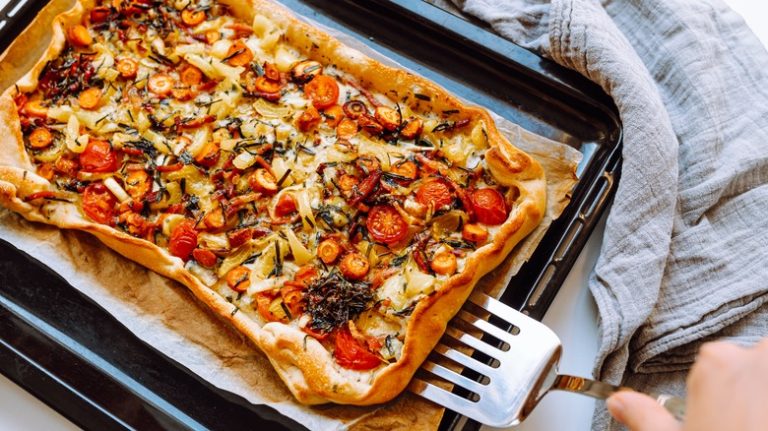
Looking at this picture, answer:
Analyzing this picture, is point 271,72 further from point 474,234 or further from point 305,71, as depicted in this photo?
point 474,234

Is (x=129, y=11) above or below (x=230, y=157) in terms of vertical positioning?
above

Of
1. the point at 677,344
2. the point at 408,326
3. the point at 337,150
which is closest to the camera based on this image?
the point at 408,326

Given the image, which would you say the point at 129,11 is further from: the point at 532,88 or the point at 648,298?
the point at 648,298

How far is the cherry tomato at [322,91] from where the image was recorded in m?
4.33

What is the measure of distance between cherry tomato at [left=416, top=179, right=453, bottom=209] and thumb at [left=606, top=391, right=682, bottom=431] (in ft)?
5.44

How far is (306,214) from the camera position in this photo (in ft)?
13.3

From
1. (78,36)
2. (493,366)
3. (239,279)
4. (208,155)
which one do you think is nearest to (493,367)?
(493,366)

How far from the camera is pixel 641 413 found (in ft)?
7.83

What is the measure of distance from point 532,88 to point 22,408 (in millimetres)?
3149

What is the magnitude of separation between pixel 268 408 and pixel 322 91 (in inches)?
66.4

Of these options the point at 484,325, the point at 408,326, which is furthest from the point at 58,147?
the point at 484,325

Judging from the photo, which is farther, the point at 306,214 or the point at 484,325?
the point at 306,214

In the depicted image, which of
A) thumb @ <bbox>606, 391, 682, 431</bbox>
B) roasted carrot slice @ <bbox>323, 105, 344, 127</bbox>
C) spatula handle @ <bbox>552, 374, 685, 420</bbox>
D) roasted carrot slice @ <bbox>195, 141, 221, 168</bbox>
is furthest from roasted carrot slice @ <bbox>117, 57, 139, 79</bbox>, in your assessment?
thumb @ <bbox>606, 391, 682, 431</bbox>

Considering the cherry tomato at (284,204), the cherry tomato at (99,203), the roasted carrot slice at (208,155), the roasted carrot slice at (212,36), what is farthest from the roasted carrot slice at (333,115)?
the cherry tomato at (99,203)
